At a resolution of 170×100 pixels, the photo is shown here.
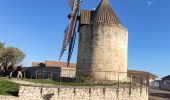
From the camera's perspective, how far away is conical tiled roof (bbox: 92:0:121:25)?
29891 mm

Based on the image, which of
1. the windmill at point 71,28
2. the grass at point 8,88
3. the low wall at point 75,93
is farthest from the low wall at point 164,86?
the grass at point 8,88

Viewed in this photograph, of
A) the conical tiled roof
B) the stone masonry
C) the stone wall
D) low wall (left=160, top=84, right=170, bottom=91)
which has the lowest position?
the stone masonry

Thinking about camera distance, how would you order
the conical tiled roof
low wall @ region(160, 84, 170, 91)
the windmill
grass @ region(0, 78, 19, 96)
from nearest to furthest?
grass @ region(0, 78, 19, 96) → the conical tiled roof → the windmill → low wall @ region(160, 84, 170, 91)

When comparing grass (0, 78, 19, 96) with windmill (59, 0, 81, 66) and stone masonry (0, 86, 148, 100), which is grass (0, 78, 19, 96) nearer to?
stone masonry (0, 86, 148, 100)

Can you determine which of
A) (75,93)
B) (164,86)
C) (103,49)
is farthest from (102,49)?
(164,86)

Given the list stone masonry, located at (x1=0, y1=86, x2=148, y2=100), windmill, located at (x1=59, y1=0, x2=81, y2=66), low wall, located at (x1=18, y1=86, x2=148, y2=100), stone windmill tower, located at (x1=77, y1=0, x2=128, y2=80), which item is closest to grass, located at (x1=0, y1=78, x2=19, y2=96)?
stone masonry, located at (x1=0, y1=86, x2=148, y2=100)

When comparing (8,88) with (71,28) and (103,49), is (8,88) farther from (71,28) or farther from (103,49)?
(71,28)

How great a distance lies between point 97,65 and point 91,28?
143 inches

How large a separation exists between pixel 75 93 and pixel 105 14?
10904 mm

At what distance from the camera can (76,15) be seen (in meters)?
32.0

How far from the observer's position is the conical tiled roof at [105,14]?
29.9 meters

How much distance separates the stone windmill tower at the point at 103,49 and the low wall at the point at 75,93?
3.29 meters

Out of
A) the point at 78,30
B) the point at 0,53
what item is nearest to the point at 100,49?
the point at 78,30

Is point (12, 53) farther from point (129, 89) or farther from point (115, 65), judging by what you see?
point (129, 89)
